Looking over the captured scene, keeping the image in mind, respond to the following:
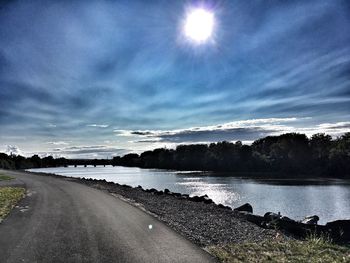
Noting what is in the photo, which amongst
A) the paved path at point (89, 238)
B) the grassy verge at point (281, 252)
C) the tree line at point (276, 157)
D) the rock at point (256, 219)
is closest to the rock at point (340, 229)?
the rock at point (256, 219)

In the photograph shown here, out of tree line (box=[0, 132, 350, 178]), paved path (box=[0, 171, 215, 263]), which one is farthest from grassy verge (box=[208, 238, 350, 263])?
tree line (box=[0, 132, 350, 178])

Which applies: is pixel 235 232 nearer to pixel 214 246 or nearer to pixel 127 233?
pixel 214 246

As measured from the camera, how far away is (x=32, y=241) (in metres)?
10.6

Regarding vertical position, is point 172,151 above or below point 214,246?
above

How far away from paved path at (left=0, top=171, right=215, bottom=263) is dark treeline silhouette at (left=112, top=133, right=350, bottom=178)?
293 ft

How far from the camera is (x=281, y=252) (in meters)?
9.96

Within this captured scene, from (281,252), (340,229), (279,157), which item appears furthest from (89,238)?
(279,157)

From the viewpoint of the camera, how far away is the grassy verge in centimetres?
929

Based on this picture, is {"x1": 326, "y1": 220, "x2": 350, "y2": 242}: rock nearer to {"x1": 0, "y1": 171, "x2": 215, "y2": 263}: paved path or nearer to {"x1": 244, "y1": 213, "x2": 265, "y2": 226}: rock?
{"x1": 244, "y1": 213, "x2": 265, "y2": 226}: rock

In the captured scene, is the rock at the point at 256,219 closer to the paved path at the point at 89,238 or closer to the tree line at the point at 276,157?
the paved path at the point at 89,238

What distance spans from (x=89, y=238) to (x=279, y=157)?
118759 millimetres

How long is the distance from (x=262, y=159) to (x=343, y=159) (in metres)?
34.7

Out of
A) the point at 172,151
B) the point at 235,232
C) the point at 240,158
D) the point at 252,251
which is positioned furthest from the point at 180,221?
the point at 172,151

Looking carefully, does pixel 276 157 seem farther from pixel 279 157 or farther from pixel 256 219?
pixel 256 219
